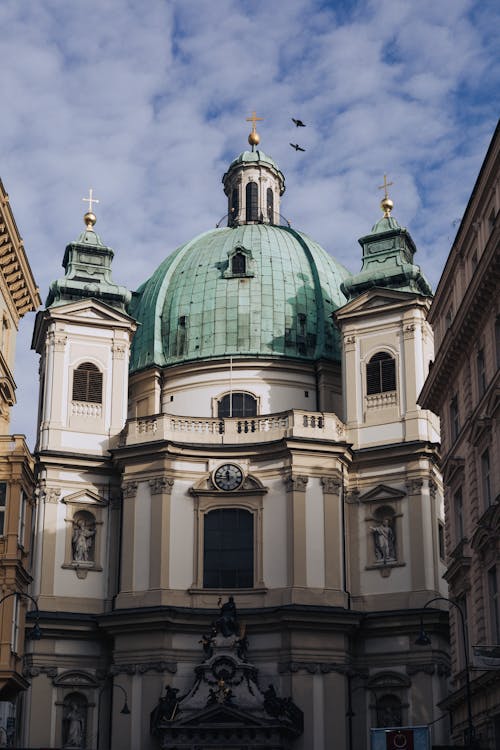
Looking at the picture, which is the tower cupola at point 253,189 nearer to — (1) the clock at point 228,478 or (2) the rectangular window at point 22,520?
(1) the clock at point 228,478

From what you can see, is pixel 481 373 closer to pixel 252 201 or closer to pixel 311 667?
pixel 311 667

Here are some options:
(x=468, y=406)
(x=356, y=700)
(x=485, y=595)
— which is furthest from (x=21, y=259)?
(x=356, y=700)

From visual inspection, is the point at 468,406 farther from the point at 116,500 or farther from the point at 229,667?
the point at 116,500

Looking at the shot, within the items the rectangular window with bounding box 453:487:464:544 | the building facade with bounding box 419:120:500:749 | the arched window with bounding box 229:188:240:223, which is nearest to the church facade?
the arched window with bounding box 229:188:240:223

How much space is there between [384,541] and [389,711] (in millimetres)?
7252

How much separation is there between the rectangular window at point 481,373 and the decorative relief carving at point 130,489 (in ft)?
75.2

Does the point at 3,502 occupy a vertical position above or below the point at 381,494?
below

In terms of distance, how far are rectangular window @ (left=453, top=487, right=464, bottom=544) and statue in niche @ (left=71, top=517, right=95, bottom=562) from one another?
2156cm

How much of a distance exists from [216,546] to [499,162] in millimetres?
26568

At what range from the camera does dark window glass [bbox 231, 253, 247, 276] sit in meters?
67.6

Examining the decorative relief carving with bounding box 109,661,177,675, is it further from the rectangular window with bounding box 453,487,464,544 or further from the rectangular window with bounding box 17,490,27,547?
the rectangular window with bounding box 453,487,464,544

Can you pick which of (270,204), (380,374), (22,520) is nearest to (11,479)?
(22,520)

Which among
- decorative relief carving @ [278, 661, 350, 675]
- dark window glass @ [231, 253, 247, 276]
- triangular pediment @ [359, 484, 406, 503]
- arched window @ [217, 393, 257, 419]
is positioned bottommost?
decorative relief carving @ [278, 661, 350, 675]

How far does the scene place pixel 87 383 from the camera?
199ft
